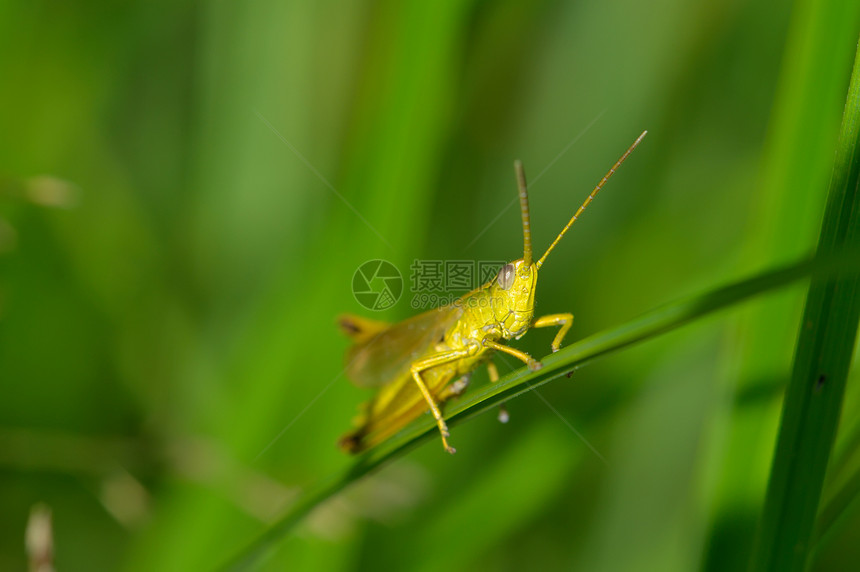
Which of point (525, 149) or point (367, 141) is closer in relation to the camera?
point (367, 141)

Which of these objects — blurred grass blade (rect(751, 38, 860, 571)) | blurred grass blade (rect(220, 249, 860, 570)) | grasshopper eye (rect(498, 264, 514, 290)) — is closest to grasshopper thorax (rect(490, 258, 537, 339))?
grasshopper eye (rect(498, 264, 514, 290))

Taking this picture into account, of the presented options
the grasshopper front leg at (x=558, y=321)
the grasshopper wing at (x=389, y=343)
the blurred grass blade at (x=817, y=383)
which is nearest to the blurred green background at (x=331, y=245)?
the grasshopper wing at (x=389, y=343)

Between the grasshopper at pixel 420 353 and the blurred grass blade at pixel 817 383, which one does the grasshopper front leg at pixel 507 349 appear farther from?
the blurred grass blade at pixel 817 383

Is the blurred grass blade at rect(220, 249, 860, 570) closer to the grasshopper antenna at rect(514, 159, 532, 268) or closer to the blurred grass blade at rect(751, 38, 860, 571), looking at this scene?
the blurred grass blade at rect(751, 38, 860, 571)

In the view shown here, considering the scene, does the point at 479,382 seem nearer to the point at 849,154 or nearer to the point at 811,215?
the point at 811,215

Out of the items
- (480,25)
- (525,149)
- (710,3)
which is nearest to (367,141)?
(480,25)

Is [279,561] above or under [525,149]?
under

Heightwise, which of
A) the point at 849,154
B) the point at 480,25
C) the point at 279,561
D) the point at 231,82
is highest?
the point at 231,82
